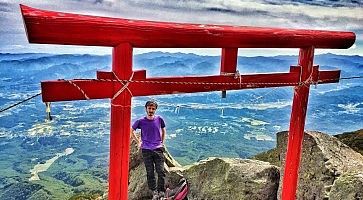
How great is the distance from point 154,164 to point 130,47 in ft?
5.38

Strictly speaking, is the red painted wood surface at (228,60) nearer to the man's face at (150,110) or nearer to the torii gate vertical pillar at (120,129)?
the man's face at (150,110)

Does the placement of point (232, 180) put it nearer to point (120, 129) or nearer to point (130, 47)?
point (120, 129)

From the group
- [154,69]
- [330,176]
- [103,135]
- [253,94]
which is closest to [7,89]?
[103,135]

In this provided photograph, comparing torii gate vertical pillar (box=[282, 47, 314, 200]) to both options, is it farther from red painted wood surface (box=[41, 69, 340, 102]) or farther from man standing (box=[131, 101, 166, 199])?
man standing (box=[131, 101, 166, 199])

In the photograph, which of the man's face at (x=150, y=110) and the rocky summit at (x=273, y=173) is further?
the rocky summit at (x=273, y=173)

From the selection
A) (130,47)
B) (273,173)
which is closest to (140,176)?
(273,173)

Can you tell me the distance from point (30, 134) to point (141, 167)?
21.6m

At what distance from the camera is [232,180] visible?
3.95 m

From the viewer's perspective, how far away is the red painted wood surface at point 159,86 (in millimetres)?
2094

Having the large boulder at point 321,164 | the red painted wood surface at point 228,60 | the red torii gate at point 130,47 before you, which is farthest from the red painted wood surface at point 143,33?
the large boulder at point 321,164

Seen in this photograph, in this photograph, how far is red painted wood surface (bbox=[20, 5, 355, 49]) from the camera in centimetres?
193

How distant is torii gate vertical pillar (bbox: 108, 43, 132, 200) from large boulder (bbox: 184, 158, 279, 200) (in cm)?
164

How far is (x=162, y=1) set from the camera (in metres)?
12.1

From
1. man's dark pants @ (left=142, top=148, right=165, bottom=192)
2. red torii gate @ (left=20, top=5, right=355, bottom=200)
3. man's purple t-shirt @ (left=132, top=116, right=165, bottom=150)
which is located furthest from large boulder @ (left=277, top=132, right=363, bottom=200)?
man's purple t-shirt @ (left=132, top=116, right=165, bottom=150)
